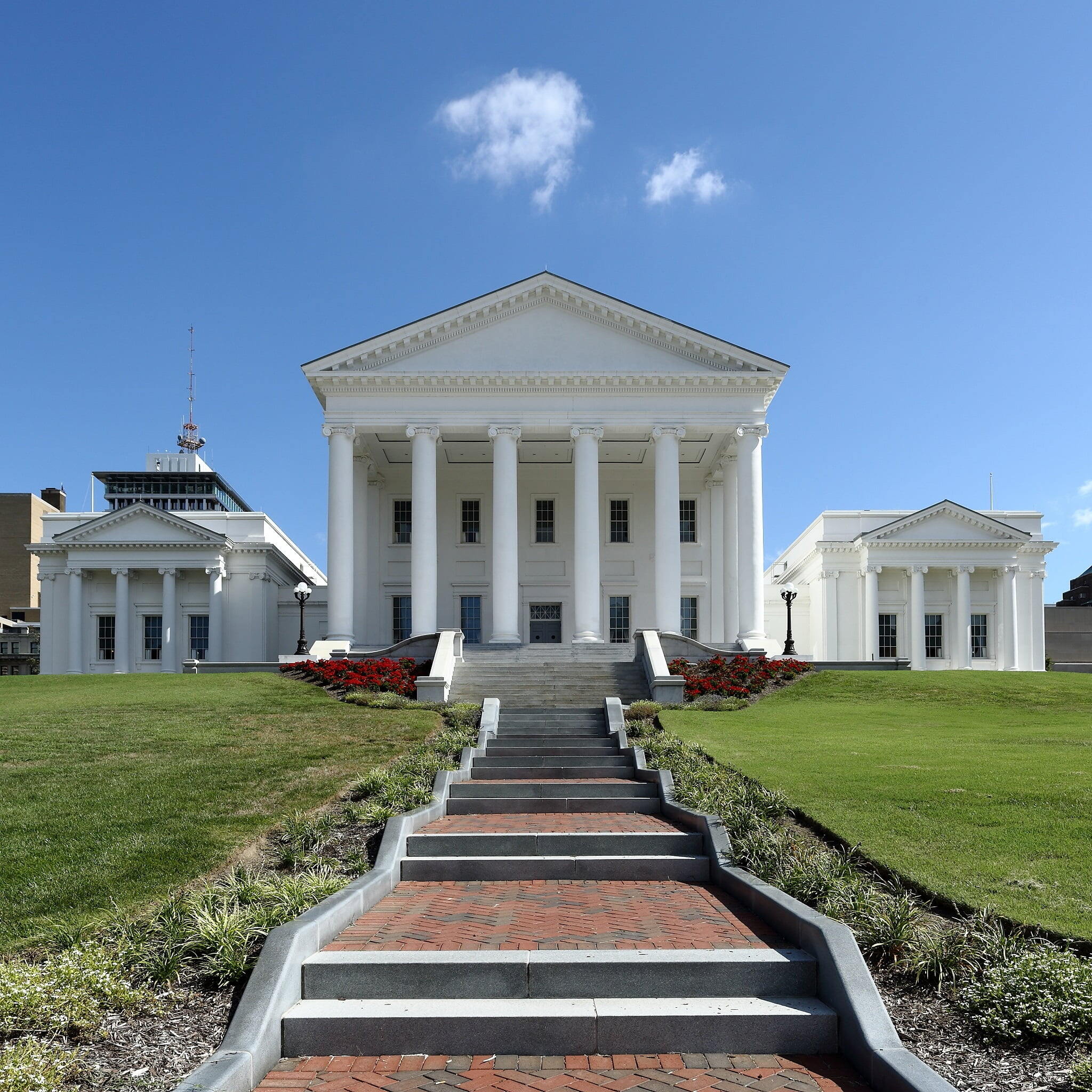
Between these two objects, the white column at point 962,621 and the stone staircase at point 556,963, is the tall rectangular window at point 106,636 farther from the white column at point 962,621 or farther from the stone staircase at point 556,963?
the white column at point 962,621

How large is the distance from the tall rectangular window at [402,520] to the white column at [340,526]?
734 centimetres

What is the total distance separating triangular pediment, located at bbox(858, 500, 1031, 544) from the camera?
49750 mm

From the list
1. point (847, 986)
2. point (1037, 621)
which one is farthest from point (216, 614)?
point (847, 986)

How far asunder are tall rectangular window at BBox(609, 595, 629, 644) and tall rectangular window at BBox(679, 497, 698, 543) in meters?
4.13

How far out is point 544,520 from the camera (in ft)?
153

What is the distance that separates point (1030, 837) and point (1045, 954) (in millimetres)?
3690

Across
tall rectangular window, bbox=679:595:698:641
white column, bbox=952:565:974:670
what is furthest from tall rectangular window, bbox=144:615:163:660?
white column, bbox=952:565:974:670

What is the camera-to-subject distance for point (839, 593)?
51531 millimetres

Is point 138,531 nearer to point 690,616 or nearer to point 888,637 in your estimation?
point 690,616

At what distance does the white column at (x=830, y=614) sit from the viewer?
51.0 m

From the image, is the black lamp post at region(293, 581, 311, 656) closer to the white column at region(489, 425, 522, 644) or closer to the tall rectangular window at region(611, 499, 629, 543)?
the white column at region(489, 425, 522, 644)

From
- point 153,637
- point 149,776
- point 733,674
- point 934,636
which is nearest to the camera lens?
point 149,776

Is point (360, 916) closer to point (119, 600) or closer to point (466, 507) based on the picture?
point (466, 507)

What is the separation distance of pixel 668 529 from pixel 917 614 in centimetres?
1874
